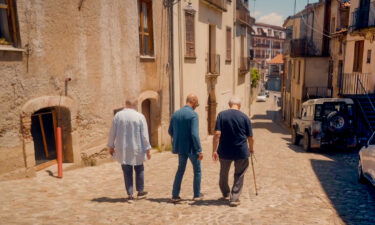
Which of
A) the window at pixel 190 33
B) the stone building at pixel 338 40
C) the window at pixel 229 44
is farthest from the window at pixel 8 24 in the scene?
the stone building at pixel 338 40

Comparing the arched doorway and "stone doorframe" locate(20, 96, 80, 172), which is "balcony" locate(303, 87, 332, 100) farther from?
"stone doorframe" locate(20, 96, 80, 172)

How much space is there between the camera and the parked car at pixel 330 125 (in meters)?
12.4

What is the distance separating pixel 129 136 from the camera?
5504 mm

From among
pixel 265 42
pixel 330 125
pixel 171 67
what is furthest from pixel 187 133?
pixel 265 42

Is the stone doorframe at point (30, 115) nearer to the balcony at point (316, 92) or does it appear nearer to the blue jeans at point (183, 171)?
the blue jeans at point (183, 171)

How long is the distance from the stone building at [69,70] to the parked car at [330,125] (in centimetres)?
630

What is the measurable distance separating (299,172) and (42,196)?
19.9 ft

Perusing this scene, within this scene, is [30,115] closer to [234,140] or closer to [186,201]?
[186,201]

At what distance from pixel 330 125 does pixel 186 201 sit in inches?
336

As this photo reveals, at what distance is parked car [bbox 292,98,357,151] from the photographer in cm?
1244

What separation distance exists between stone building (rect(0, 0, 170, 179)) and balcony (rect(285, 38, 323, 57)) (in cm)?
1899

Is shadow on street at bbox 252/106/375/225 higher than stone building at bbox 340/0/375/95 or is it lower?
lower

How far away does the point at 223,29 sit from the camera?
19859mm

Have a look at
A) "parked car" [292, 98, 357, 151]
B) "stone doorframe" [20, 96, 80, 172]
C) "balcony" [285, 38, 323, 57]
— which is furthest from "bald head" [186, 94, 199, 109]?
"balcony" [285, 38, 323, 57]
